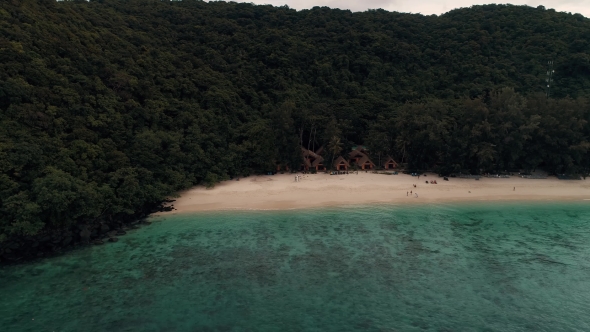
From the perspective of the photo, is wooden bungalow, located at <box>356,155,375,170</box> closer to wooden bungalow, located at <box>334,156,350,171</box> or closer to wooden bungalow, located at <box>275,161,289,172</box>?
wooden bungalow, located at <box>334,156,350,171</box>

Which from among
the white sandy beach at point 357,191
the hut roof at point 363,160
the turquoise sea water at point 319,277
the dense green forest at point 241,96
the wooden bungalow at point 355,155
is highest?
the dense green forest at point 241,96

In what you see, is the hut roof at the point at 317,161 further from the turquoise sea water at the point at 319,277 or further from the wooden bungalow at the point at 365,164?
the turquoise sea water at the point at 319,277

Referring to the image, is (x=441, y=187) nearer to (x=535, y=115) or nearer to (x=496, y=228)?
(x=496, y=228)

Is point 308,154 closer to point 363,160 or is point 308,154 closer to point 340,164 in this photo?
point 340,164

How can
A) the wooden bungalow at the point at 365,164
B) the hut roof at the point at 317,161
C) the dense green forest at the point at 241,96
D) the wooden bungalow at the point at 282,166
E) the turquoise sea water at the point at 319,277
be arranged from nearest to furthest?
1. the turquoise sea water at the point at 319,277
2. the dense green forest at the point at 241,96
3. the wooden bungalow at the point at 282,166
4. the hut roof at the point at 317,161
5. the wooden bungalow at the point at 365,164

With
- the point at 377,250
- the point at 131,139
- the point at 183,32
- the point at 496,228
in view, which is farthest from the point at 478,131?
the point at 183,32

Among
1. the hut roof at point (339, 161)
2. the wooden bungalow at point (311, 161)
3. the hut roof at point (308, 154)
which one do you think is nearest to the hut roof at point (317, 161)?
the wooden bungalow at point (311, 161)

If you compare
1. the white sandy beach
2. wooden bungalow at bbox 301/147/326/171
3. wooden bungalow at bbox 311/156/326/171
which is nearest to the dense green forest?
wooden bungalow at bbox 301/147/326/171
